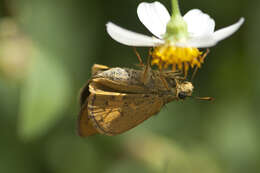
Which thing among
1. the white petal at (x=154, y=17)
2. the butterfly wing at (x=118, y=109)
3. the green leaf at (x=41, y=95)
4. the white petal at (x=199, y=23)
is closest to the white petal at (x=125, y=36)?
the white petal at (x=154, y=17)

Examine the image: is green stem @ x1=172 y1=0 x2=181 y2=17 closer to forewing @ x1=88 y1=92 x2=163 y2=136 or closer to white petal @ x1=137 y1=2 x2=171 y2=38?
white petal @ x1=137 y1=2 x2=171 y2=38

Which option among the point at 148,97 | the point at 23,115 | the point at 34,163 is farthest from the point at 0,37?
the point at 148,97

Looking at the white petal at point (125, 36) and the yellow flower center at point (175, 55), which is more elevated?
the white petal at point (125, 36)

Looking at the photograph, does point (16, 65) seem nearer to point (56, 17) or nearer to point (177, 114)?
point (56, 17)

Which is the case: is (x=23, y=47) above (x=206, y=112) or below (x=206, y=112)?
above

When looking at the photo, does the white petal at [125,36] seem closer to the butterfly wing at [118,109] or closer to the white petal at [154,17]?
the white petal at [154,17]

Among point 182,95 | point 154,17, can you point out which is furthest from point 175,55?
point 182,95
